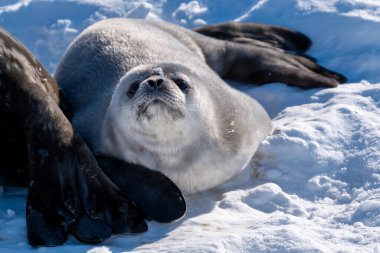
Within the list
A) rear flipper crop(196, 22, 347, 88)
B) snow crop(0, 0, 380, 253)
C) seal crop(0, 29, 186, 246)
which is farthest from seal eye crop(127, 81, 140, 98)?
rear flipper crop(196, 22, 347, 88)

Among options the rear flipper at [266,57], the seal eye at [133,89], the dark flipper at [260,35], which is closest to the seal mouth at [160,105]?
the seal eye at [133,89]

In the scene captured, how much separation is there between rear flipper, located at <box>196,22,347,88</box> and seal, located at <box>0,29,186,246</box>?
6.19 ft

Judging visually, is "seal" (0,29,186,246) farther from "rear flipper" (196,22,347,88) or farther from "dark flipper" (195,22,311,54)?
"dark flipper" (195,22,311,54)

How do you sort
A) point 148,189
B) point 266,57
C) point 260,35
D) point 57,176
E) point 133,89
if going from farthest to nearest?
point 260,35
point 266,57
point 133,89
point 148,189
point 57,176

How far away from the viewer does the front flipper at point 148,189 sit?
352cm

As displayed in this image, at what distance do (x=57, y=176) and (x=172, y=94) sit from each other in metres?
0.68

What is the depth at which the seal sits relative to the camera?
10.9 ft

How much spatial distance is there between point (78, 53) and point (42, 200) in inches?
66.8

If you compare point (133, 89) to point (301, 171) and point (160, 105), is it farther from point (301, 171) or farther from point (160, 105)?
point (301, 171)

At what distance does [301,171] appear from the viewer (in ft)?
13.2

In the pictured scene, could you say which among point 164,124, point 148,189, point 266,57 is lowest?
point 148,189

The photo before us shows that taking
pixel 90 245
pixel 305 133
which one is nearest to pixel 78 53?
pixel 305 133

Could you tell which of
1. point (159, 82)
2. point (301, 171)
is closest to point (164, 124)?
point (159, 82)

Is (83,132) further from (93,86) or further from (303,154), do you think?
(303,154)
